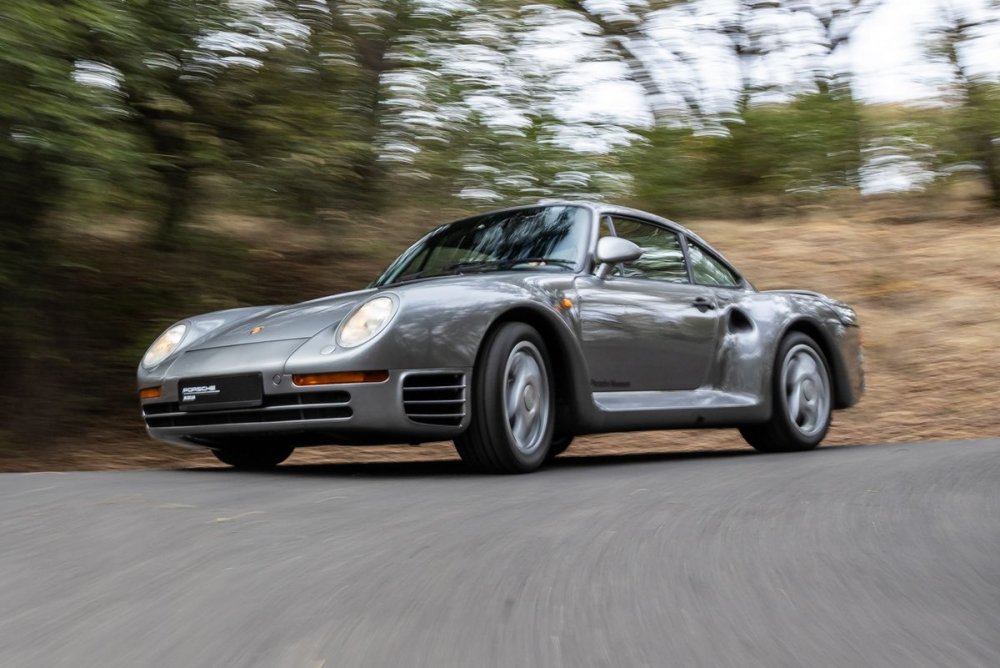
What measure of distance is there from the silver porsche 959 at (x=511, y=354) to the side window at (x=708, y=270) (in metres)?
0.01

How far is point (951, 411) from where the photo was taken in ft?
36.4

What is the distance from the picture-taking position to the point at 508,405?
5.98m

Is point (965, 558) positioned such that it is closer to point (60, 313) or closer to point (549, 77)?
point (60, 313)

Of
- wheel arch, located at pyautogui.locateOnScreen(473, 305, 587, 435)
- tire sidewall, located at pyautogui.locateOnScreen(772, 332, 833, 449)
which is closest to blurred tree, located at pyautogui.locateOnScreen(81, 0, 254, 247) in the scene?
wheel arch, located at pyautogui.locateOnScreen(473, 305, 587, 435)

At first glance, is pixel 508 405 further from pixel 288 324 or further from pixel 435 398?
pixel 288 324

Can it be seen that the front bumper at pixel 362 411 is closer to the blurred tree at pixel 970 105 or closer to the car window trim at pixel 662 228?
the car window trim at pixel 662 228

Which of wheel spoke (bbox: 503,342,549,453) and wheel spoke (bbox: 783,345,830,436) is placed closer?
wheel spoke (bbox: 503,342,549,453)

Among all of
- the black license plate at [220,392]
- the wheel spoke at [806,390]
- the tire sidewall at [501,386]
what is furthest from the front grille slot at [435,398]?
the wheel spoke at [806,390]

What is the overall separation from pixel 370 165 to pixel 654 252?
4.11 metres

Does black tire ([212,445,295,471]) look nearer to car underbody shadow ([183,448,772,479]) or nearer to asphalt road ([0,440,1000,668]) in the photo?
car underbody shadow ([183,448,772,479])

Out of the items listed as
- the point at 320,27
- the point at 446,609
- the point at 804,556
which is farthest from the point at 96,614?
the point at 320,27

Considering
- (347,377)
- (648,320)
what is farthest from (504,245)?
(347,377)

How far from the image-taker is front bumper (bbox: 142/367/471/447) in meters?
5.52

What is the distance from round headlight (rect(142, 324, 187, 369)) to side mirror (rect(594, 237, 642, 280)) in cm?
220
